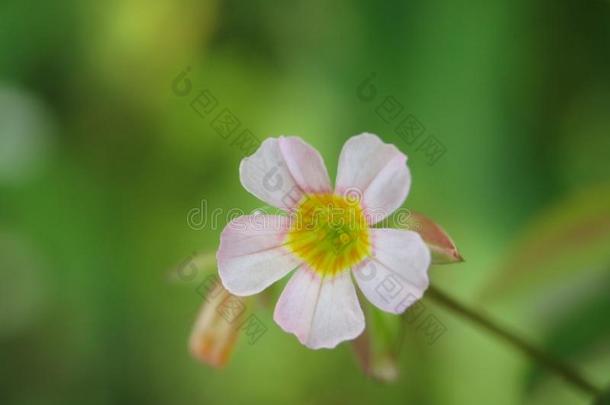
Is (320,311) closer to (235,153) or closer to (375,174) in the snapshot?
(375,174)

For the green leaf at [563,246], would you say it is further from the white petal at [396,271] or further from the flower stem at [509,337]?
the white petal at [396,271]

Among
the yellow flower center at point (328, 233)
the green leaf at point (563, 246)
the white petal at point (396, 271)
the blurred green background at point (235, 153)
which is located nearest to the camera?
the white petal at point (396, 271)

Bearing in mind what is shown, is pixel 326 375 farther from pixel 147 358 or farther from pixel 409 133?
pixel 409 133

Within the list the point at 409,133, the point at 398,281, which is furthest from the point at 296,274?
the point at 409,133

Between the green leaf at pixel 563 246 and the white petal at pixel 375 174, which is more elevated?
the white petal at pixel 375 174

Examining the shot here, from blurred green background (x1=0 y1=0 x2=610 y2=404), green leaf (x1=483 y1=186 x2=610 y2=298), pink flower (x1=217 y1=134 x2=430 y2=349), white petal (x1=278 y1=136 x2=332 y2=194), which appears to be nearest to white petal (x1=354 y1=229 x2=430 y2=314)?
pink flower (x1=217 y1=134 x2=430 y2=349)

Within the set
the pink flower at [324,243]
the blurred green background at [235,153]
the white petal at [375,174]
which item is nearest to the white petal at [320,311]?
the pink flower at [324,243]

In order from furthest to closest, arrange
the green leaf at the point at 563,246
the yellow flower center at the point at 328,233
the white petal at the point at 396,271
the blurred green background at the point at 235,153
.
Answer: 1. the blurred green background at the point at 235,153
2. the green leaf at the point at 563,246
3. the yellow flower center at the point at 328,233
4. the white petal at the point at 396,271
